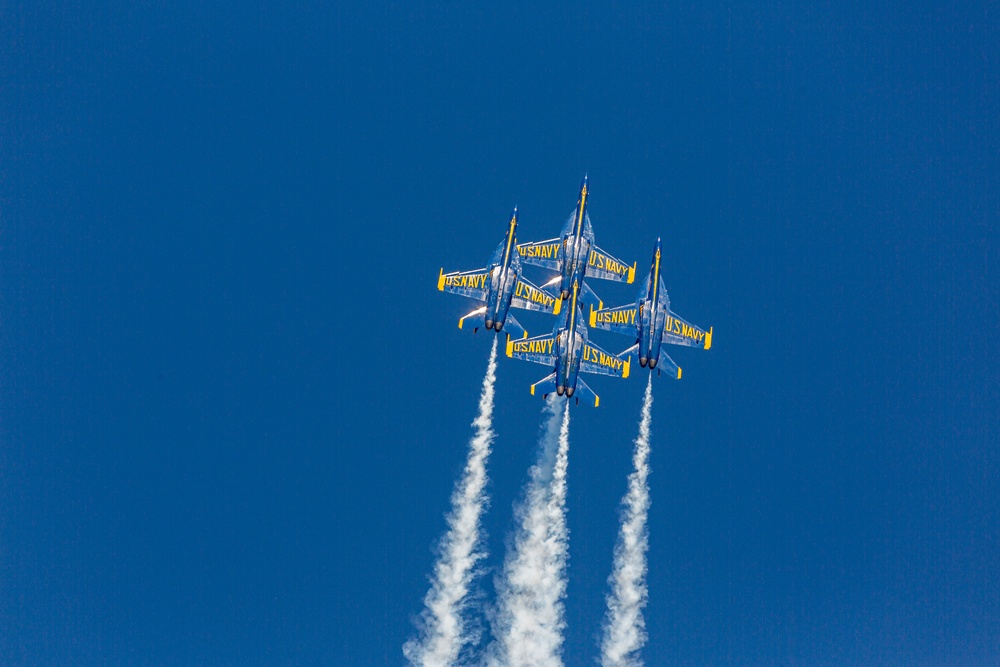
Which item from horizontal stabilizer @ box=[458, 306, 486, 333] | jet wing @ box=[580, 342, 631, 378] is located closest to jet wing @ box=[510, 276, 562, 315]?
horizontal stabilizer @ box=[458, 306, 486, 333]

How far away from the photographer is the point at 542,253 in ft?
331

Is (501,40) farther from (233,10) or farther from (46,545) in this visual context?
(46,545)

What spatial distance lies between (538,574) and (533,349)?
64.9 ft

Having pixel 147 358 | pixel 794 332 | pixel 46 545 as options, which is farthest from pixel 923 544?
pixel 46 545

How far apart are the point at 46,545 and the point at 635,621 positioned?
58282 mm

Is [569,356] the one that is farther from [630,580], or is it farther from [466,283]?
[630,580]

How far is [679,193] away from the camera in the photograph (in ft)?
374

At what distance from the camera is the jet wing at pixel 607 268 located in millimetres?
101125


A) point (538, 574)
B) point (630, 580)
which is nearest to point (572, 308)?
point (538, 574)

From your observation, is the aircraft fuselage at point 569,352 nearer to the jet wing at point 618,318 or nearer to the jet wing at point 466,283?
the jet wing at point 618,318

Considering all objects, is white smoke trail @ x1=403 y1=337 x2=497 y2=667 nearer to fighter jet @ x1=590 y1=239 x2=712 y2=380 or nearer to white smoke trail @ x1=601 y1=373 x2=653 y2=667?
white smoke trail @ x1=601 y1=373 x2=653 y2=667

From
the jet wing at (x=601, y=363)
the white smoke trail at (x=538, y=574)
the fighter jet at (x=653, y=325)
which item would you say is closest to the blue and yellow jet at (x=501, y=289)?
the fighter jet at (x=653, y=325)

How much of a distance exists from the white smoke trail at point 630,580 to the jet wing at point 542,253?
18857 mm

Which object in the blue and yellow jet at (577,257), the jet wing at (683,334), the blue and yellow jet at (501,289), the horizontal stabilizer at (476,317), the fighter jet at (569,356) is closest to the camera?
the fighter jet at (569,356)
